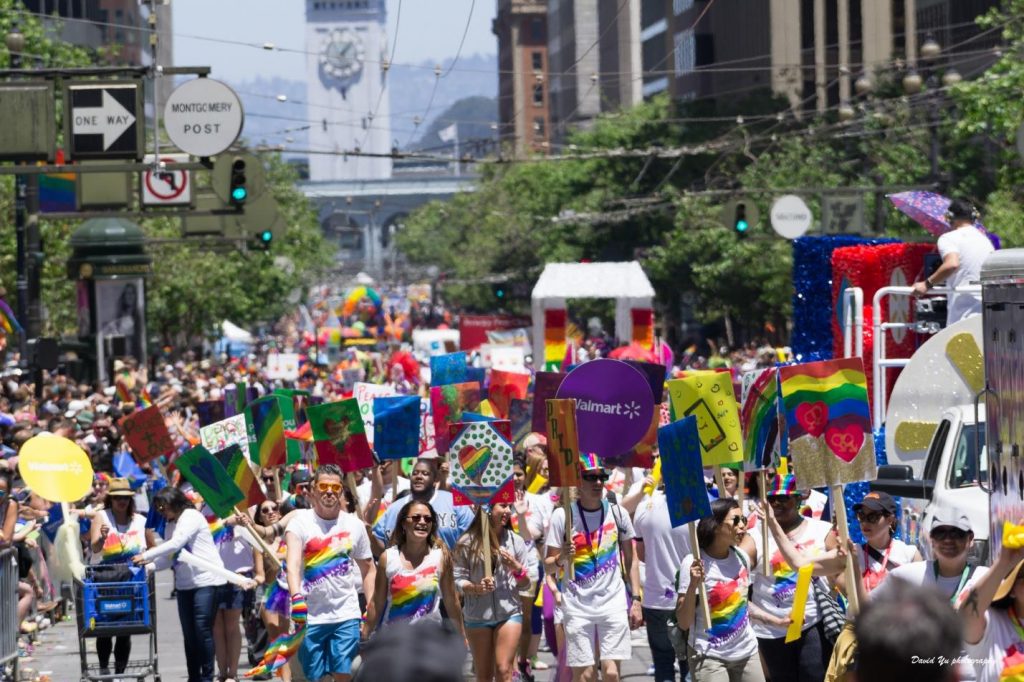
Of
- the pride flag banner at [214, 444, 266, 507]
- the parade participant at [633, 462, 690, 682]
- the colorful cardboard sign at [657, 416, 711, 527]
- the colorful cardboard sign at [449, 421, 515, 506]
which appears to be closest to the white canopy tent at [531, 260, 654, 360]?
the pride flag banner at [214, 444, 266, 507]

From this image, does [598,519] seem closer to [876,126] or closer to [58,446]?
[58,446]

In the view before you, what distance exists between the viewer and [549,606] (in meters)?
13.8

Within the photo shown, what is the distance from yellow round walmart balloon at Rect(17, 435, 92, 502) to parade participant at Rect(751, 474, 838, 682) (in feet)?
18.8

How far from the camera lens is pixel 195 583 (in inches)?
500

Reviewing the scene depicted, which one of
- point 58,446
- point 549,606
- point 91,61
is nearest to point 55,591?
point 58,446

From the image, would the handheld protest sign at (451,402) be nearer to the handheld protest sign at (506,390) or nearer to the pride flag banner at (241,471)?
the handheld protest sign at (506,390)

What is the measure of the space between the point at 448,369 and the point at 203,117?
12.0 ft

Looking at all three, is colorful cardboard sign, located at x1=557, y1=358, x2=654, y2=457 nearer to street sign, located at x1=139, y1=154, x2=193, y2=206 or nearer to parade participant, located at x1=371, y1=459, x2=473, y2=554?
A: parade participant, located at x1=371, y1=459, x2=473, y2=554

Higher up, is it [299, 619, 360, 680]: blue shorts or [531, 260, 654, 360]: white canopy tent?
[531, 260, 654, 360]: white canopy tent

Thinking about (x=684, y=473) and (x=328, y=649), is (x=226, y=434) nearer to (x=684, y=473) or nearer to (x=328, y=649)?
(x=328, y=649)

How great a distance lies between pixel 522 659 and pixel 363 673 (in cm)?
899

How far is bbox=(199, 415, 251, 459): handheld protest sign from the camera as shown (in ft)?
46.5

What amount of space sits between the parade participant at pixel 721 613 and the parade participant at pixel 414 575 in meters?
1.51

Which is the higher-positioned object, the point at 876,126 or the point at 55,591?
the point at 876,126
